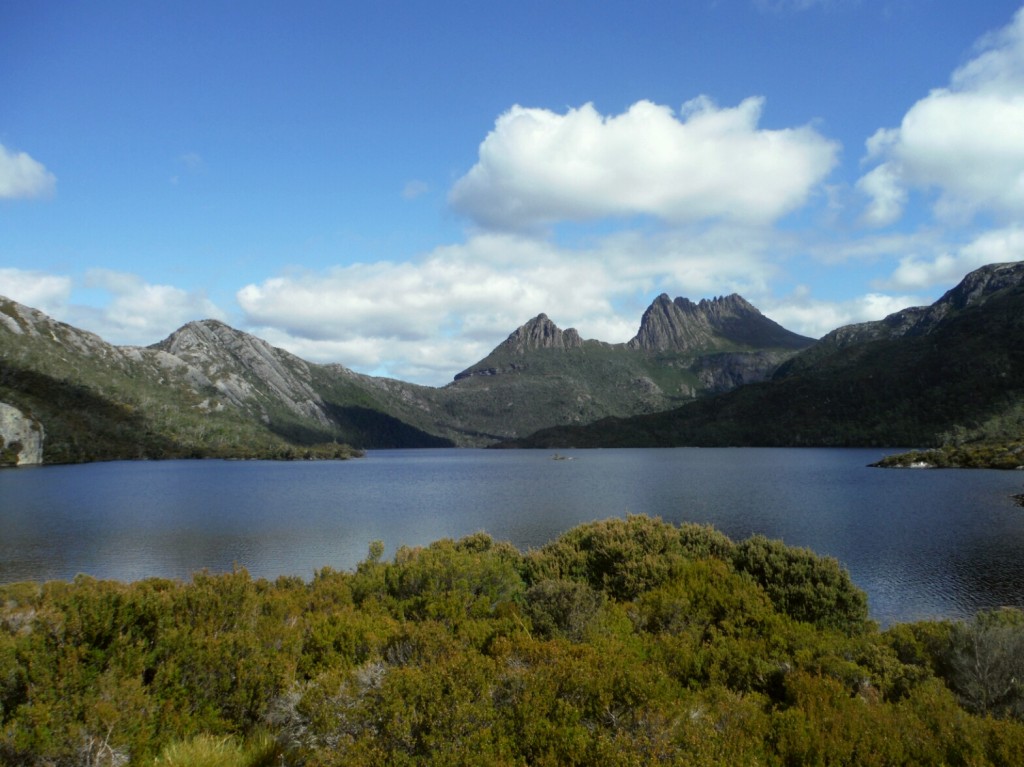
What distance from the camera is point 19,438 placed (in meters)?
151

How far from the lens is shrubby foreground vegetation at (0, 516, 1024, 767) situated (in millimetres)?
5938

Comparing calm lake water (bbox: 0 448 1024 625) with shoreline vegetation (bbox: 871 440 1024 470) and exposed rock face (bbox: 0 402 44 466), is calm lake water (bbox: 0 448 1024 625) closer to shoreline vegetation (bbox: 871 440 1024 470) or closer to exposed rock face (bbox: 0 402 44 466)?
shoreline vegetation (bbox: 871 440 1024 470)

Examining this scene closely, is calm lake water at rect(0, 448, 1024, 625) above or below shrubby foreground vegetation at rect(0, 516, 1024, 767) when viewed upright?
below

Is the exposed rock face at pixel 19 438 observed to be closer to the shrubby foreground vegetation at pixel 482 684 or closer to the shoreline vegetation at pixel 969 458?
the shrubby foreground vegetation at pixel 482 684

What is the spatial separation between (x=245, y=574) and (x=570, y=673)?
7.55 metres

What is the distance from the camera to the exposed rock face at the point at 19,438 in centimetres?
14538

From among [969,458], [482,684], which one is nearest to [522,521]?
[482,684]

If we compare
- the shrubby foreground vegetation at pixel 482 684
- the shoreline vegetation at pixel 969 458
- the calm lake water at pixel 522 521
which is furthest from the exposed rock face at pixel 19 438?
the shoreline vegetation at pixel 969 458

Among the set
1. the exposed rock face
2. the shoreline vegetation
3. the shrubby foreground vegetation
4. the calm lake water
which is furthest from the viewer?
the exposed rock face

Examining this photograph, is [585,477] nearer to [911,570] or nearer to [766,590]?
[911,570]

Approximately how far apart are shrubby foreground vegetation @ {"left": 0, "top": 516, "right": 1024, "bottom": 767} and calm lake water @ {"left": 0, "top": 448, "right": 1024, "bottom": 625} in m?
15.0

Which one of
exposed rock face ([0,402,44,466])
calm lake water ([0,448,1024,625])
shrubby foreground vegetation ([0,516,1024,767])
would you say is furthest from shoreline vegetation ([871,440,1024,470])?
exposed rock face ([0,402,44,466])

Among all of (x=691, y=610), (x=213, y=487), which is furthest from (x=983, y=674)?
(x=213, y=487)

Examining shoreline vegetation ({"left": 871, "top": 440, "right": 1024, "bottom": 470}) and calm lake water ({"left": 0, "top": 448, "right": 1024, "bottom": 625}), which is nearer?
calm lake water ({"left": 0, "top": 448, "right": 1024, "bottom": 625})
